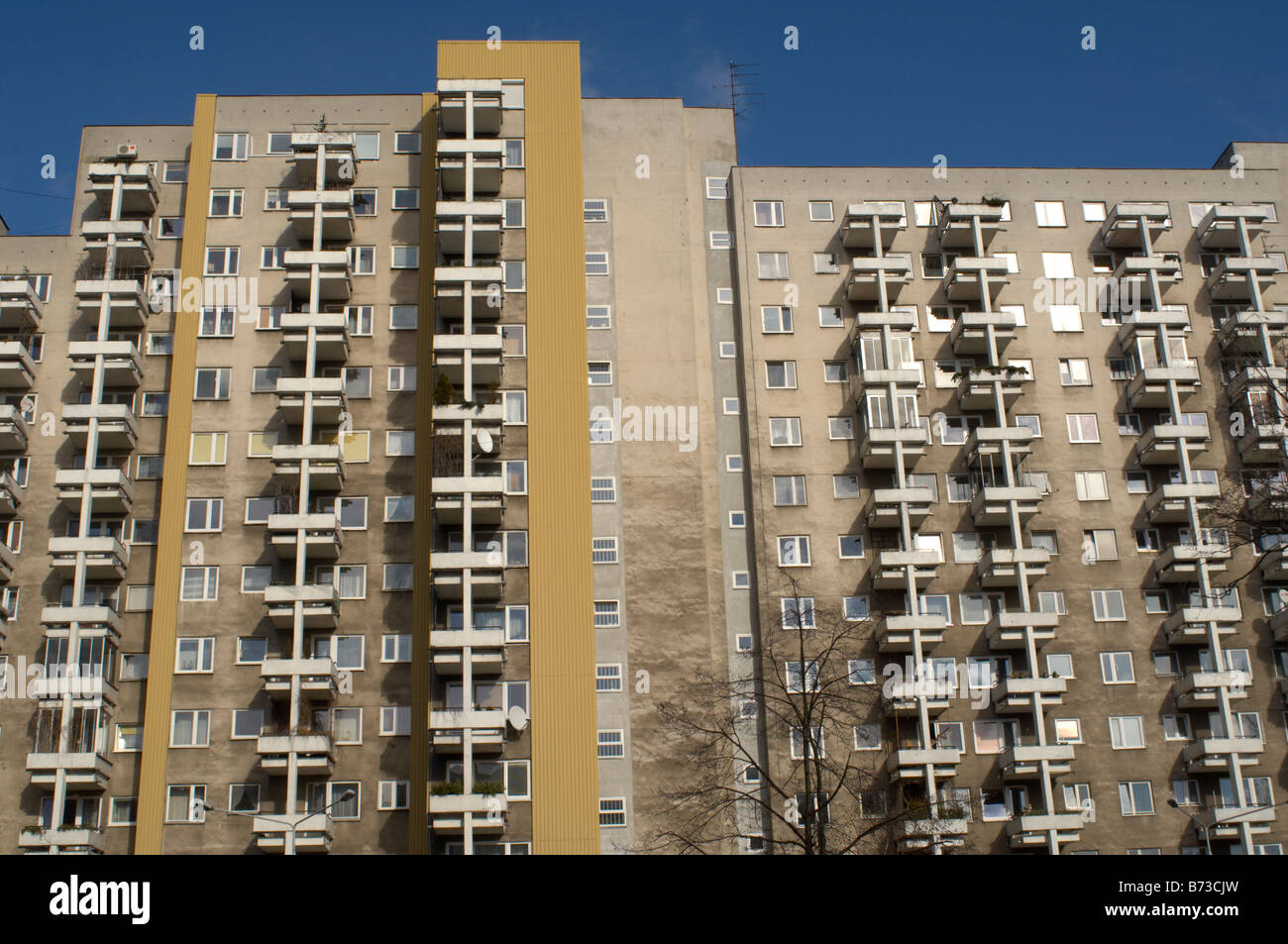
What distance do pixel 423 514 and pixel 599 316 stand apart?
14588 mm

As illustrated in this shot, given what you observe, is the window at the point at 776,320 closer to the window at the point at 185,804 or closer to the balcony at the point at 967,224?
the balcony at the point at 967,224

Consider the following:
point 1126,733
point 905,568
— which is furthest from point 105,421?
point 1126,733

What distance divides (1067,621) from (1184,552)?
268 inches

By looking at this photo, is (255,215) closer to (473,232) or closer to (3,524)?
(473,232)

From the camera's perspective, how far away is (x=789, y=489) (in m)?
71.3

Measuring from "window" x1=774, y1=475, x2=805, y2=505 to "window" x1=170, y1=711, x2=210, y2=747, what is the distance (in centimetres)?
3001

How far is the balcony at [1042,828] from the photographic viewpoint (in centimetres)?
6256

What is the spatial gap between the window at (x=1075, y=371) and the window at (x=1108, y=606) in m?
11.9

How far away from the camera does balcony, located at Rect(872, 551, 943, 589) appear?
67375mm

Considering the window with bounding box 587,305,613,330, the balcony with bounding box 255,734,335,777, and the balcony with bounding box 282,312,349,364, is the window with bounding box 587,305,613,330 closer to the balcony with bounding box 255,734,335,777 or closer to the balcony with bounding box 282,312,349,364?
the balcony with bounding box 282,312,349,364

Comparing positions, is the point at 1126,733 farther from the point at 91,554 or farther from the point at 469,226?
the point at 91,554

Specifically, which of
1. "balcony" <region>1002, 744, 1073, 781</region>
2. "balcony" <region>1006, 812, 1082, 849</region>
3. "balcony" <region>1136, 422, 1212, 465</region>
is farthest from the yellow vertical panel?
"balcony" <region>1136, 422, 1212, 465</region>

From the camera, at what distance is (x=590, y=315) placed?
2891 inches
